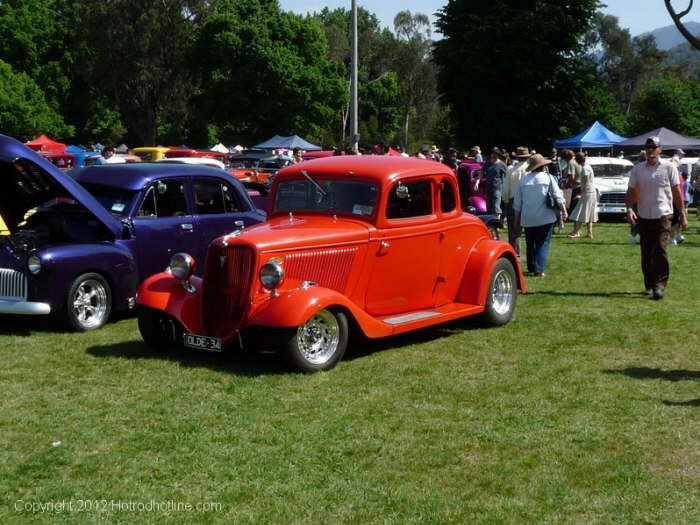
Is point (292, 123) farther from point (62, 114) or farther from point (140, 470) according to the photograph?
point (140, 470)

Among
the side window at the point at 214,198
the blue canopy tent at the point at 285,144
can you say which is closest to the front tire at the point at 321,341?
the side window at the point at 214,198

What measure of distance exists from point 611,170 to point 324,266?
19.8 metres

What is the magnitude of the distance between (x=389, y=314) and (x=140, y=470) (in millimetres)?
3875

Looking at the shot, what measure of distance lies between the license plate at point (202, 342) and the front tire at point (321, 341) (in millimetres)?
682

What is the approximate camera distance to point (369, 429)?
6535 millimetres

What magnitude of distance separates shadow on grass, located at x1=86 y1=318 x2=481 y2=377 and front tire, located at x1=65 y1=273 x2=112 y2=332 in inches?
30.0

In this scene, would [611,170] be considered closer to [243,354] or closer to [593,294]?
[593,294]

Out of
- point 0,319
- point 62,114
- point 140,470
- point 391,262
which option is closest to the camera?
point 140,470

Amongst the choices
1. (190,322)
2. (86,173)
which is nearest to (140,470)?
(190,322)

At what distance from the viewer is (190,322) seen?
8.51 metres

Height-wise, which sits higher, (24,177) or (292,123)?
(292,123)

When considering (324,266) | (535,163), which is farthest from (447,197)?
(535,163)

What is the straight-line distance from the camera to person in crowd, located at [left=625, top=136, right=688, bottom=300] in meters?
11.6

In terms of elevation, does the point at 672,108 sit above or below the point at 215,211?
above
